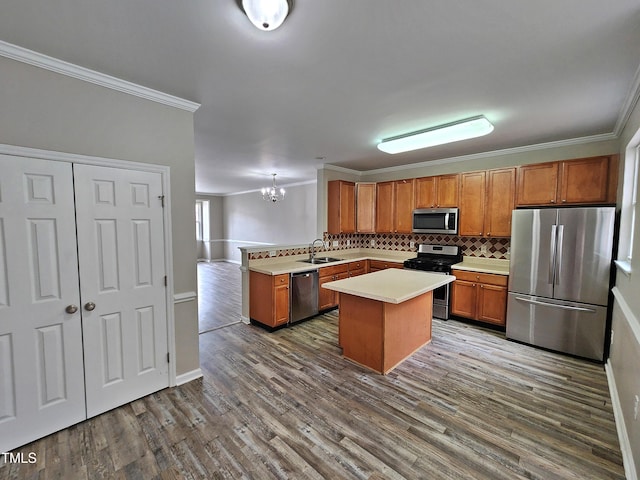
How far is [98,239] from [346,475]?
2448 mm

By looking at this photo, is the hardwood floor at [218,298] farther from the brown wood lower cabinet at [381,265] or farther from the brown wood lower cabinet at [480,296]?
the brown wood lower cabinet at [480,296]

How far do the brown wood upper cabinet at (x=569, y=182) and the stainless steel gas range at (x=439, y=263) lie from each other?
4.06 ft

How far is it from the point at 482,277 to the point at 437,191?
5.14 ft

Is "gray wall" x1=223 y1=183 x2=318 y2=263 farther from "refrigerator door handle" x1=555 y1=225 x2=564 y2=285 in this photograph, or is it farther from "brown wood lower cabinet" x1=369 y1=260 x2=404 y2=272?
"refrigerator door handle" x1=555 y1=225 x2=564 y2=285

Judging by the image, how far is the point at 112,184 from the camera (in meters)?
2.24

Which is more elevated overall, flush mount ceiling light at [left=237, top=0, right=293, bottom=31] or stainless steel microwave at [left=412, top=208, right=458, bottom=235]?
flush mount ceiling light at [left=237, top=0, right=293, bottom=31]

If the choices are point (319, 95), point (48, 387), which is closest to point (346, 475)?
point (48, 387)

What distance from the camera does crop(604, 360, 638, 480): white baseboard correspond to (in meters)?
1.69

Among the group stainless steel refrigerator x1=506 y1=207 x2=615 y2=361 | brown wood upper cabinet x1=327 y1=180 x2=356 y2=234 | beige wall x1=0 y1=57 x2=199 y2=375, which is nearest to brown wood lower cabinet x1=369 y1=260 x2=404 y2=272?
brown wood upper cabinet x1=327 y1=180 x2=356 y2=234

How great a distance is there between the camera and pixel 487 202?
4.21 m

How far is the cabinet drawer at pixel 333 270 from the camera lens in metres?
4.55

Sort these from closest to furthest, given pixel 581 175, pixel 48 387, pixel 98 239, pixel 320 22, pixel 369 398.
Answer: pixel 320 22
pixel 48 387
pixel 98 239
pixel 369 398
pixel 581 175

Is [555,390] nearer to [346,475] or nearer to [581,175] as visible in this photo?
[346,475]

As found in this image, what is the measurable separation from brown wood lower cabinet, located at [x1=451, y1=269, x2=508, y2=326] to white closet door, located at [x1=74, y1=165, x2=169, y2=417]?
12.9ft
